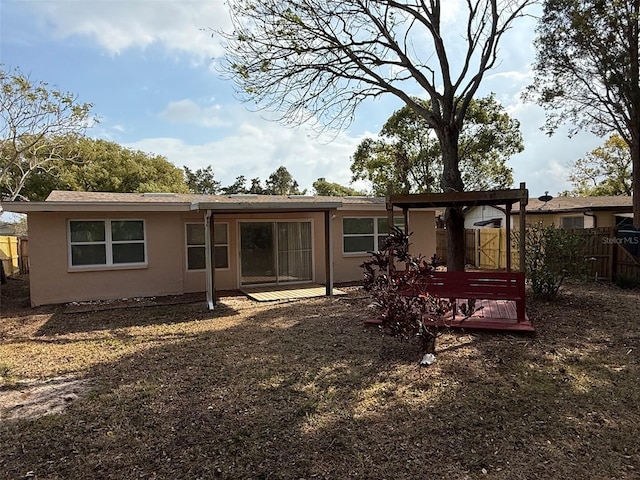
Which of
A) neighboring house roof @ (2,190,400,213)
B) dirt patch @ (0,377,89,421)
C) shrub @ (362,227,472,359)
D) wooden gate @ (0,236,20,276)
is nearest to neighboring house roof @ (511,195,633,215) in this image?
neighboring house roof @ (2,190,400,213)

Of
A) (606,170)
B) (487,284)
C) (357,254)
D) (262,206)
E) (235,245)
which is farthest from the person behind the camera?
(606,170)

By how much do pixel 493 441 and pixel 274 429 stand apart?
178 centimetres

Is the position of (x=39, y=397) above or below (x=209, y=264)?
below

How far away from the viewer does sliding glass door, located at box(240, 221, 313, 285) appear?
11.9 metres

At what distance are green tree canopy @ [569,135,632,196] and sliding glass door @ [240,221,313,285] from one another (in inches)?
988

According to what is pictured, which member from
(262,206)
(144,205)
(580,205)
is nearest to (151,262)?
(144,205)

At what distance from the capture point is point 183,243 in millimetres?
11133

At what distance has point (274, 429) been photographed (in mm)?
3580

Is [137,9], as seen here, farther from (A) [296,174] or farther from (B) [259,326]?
(A) [296,174]

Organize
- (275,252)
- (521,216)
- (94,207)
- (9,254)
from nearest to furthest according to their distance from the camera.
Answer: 1. (521,216)
2. (94,207)
3. (275,252)
4. (9,254)

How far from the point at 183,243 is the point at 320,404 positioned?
26.6 feet

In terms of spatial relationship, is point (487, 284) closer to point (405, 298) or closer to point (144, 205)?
point (405, 298)

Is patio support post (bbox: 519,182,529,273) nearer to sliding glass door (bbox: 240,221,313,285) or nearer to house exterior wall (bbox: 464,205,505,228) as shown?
sliding glass door (bbox: 240,221,313,285)

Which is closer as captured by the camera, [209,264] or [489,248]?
[209,264]
